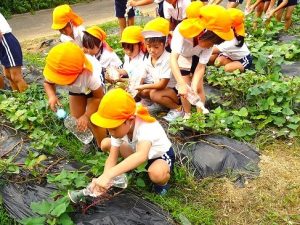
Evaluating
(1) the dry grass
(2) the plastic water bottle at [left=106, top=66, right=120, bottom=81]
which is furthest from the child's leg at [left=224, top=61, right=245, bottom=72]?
(1) the dry grass

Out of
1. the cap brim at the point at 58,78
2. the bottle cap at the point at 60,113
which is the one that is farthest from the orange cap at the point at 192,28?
the bottle cap at the point at 60,113

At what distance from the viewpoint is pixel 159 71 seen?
3939 millimetres

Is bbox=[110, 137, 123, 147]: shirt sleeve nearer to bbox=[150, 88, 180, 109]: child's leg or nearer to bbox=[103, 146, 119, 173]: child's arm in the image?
bbox=[103, 146, 119, 173]: child's arm

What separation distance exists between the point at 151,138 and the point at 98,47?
201 centimetres

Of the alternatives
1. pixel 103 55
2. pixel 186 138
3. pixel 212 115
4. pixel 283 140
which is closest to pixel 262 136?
pixel 283 140

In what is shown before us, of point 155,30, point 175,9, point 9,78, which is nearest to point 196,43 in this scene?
point 155,30

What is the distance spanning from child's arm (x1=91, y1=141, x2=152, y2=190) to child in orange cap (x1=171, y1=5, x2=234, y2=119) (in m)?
0.98

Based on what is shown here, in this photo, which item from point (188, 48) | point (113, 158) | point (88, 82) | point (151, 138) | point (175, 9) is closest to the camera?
point (151, 138)

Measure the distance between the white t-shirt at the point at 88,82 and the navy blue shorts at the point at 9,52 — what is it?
136 centimetres

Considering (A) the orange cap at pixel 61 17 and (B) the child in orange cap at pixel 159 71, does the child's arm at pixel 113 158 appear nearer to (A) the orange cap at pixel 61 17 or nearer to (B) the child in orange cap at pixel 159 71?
(B) the child in orange cap at pixel 159 71

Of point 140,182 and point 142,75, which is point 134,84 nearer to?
point 142,75

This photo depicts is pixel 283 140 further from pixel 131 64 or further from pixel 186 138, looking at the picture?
pixel 131 64

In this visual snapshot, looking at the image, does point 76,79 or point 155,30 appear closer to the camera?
point 76,79

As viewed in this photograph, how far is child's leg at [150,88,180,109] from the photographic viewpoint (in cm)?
398
